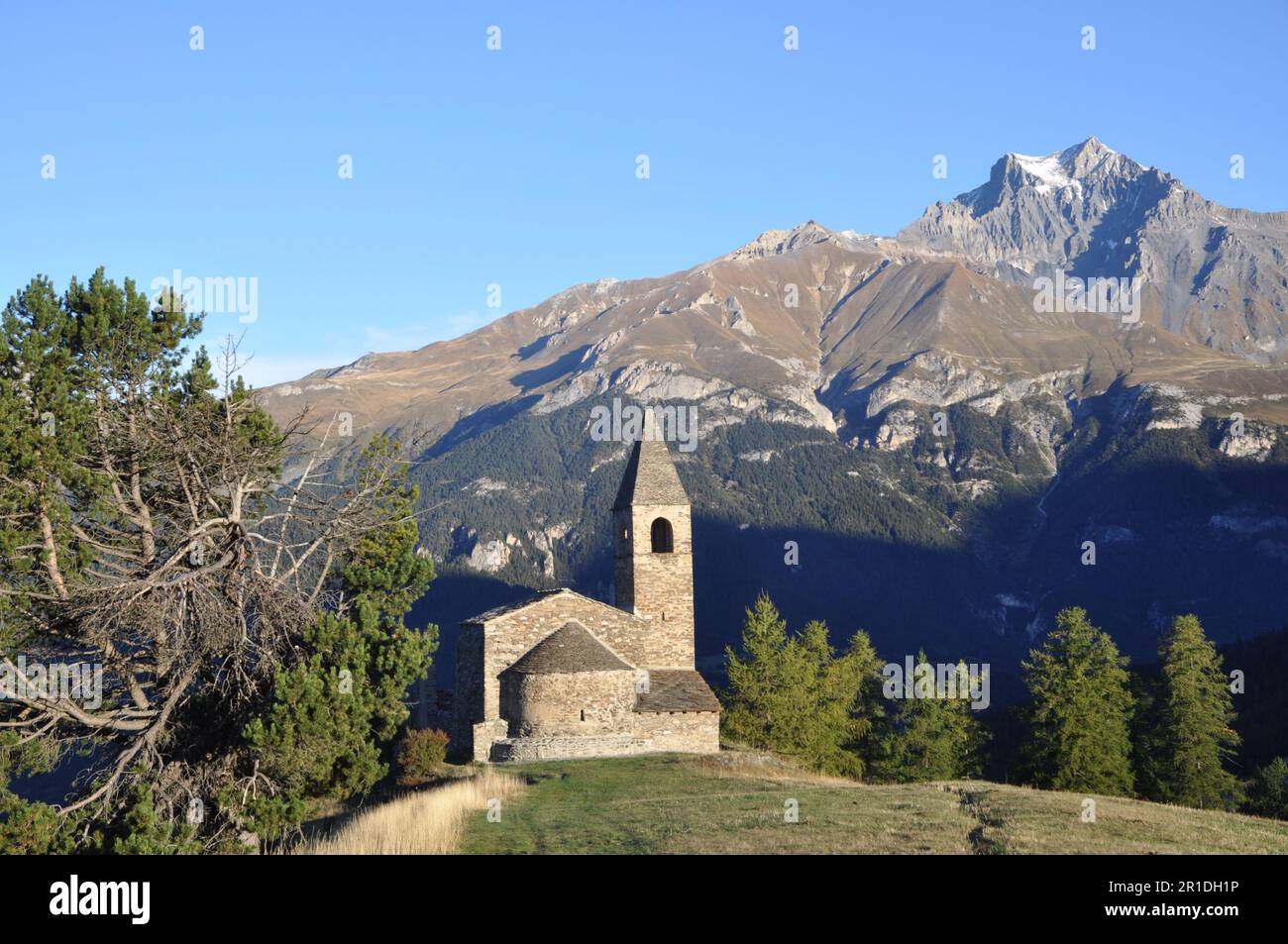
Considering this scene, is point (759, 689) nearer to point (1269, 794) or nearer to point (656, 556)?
point (656, 556)

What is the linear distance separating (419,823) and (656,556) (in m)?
25.0

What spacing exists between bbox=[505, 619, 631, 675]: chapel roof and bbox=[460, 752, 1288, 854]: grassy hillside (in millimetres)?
8344

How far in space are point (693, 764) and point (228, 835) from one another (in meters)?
13.0

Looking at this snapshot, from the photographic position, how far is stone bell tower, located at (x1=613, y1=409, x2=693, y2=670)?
147 feet

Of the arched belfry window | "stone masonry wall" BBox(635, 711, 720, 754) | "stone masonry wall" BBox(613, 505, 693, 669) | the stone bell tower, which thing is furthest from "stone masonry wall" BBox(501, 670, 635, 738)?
the arched belfry window

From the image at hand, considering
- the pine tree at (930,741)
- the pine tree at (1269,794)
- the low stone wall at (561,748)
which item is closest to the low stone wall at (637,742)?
the low stone wall at (561,748)

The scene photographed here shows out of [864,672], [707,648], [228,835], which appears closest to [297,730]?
[228,835]

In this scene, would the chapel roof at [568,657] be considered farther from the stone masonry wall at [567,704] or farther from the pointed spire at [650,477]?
the pointed spire at [650,477]

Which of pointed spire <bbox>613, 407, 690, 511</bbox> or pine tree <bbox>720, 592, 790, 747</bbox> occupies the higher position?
pointed spire <bbox>613, 407, 690, 511</bbox>

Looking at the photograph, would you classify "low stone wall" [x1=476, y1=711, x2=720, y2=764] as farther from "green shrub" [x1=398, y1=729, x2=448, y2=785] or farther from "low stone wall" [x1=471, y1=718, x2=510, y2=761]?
"green shrub" [x1=398, y1=729, x2=448, y2=785]

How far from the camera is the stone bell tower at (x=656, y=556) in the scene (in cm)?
4491

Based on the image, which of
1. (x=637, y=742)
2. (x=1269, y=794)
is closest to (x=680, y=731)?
(x=637, y=742)

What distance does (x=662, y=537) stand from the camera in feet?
154
